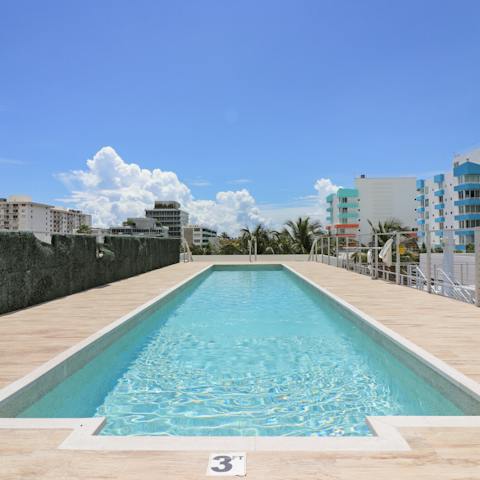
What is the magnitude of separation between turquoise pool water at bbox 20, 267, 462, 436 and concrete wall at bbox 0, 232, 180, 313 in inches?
97.8

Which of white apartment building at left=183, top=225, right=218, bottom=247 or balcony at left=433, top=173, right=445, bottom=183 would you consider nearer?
balcony at left=433, top=173, right=445, bottom=183

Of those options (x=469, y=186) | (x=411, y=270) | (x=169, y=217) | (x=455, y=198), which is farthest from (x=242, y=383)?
(x=169, y=217)

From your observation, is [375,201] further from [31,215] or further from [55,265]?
[31,215]

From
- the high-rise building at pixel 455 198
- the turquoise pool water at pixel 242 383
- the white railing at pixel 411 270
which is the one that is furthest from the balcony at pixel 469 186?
the turquoise pool water at pixel 242 383

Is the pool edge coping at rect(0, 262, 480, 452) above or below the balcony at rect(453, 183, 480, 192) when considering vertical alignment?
below

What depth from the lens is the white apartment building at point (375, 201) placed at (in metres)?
79.2

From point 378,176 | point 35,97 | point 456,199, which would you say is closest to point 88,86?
point 35,97

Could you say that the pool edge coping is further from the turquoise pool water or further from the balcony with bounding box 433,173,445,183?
the balcony with bounding box 433,173,445,183

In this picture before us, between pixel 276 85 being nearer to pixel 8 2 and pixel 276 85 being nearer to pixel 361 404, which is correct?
pixel 8 2

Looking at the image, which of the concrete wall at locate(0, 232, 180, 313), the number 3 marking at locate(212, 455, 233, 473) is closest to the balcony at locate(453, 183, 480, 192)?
the concrete wall at locate(0, 232, 180, 313)

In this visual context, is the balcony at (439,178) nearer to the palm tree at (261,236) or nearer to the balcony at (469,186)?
the balcony at (469,186)

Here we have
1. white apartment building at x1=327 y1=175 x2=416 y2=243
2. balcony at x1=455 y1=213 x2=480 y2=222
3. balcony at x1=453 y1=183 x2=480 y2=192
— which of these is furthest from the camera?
white apartment building at x1=327 y1=175 x2=416 y2=243

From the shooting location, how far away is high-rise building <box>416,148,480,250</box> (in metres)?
53.6

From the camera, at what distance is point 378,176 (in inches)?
3164
